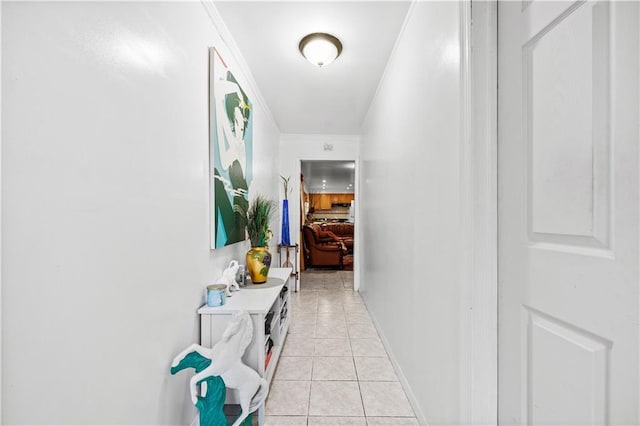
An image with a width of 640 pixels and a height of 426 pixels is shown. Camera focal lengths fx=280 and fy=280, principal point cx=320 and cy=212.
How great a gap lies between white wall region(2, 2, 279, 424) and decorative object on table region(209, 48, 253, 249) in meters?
0.29

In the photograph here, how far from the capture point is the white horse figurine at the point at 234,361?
1.24 metres

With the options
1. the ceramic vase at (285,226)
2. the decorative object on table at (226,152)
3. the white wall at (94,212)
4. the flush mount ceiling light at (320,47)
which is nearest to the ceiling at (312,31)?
the flush mount ceiling light at (320,47)

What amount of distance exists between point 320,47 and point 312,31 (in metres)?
0.11

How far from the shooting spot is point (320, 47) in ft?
6.63

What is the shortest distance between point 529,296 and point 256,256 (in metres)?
1.68

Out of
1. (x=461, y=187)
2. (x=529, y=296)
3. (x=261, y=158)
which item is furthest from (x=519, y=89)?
(x=261, y=158)

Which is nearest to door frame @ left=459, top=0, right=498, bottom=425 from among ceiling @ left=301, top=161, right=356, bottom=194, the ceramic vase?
the ceramic vase

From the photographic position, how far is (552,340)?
820 mm

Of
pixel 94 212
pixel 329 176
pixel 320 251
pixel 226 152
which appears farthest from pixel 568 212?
pixel 329 176

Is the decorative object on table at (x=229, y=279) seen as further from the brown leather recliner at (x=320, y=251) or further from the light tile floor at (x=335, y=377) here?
the brown leather recliner at (x=320, y=251)

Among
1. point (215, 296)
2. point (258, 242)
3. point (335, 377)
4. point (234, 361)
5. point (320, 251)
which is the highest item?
point (258, 242)

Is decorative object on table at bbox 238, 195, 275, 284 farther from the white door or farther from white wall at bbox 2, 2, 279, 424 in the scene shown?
the white door

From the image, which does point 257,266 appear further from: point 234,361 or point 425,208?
point 425,208

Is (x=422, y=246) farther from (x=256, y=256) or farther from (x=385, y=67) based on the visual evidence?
(x=385, y=67)
